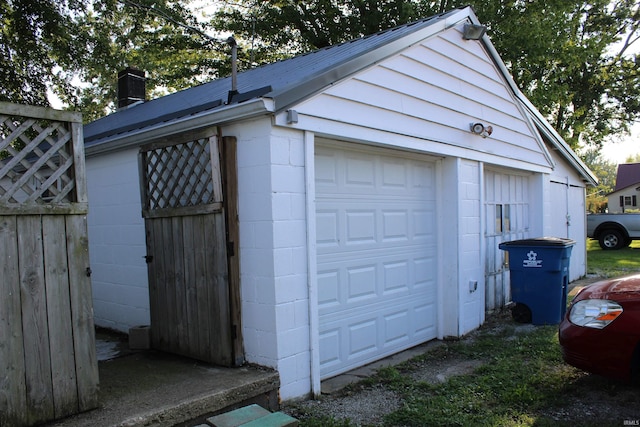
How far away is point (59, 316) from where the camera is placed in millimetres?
3119

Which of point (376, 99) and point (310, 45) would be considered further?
point (310, 45)

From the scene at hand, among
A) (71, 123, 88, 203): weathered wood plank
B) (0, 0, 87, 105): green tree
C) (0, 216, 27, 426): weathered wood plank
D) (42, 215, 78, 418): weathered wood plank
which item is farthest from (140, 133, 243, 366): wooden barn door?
(0, 0, 87, 105): green tree

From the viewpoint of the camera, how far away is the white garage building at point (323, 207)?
4.00 metres

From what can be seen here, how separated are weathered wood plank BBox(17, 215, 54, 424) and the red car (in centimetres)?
391

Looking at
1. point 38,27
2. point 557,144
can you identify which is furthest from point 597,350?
point 38,27

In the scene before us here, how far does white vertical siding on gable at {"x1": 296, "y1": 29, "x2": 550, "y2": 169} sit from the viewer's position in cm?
458

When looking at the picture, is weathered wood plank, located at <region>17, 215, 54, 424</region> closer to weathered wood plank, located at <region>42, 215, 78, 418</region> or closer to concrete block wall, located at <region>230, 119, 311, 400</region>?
weathered wood plank, located at <region>42, 215, 78, 418</region>

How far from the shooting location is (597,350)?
3.90 metres

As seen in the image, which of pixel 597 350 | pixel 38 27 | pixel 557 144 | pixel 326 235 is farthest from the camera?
pixel 38 27

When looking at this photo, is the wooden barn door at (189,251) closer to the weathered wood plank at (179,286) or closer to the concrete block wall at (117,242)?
the weathered wood plank at (179,286)

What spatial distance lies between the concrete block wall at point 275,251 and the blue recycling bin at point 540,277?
12.6ft

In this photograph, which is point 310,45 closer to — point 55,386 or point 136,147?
point 136,147

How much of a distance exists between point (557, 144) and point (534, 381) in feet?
21.6

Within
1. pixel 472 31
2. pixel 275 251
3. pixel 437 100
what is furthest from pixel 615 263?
pixel 275 251
